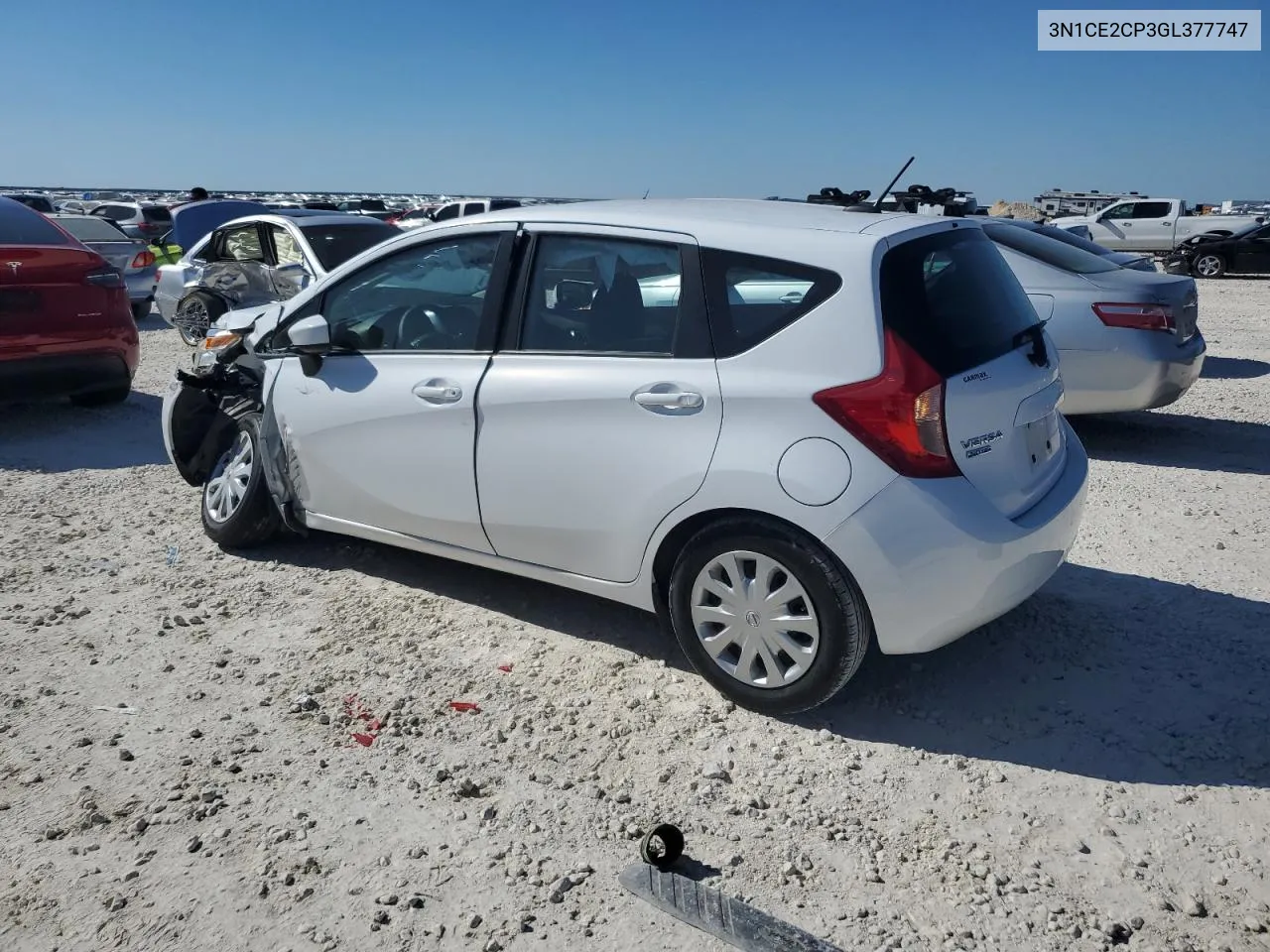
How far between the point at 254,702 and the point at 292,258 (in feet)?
23.4

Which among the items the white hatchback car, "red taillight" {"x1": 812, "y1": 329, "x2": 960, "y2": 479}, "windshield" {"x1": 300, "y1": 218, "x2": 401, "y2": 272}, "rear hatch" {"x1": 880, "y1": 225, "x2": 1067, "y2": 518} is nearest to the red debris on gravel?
the white hatchback car

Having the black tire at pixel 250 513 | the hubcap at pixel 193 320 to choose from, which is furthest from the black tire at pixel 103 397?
the black tire at pixel 250 513

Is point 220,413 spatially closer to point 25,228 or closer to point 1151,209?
point 25,228

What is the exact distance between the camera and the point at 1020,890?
9.32 feet

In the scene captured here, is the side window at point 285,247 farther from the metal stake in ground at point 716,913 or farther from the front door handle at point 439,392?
the metal stake in ground at point 716,913

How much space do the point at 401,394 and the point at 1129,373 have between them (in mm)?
5267

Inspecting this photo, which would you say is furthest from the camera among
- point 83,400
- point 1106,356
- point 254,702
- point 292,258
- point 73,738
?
point 292,258

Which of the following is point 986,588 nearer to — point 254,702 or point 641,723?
point 641,723

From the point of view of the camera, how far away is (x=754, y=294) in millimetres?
3639

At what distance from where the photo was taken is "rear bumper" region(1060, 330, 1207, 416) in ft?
24.0

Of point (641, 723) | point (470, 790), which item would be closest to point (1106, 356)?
point (641, 723)

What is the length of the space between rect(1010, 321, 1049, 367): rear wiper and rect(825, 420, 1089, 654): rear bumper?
70 cm

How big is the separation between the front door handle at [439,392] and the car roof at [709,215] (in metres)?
0.71

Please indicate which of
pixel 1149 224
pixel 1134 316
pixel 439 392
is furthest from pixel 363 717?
pixel 1149 224
